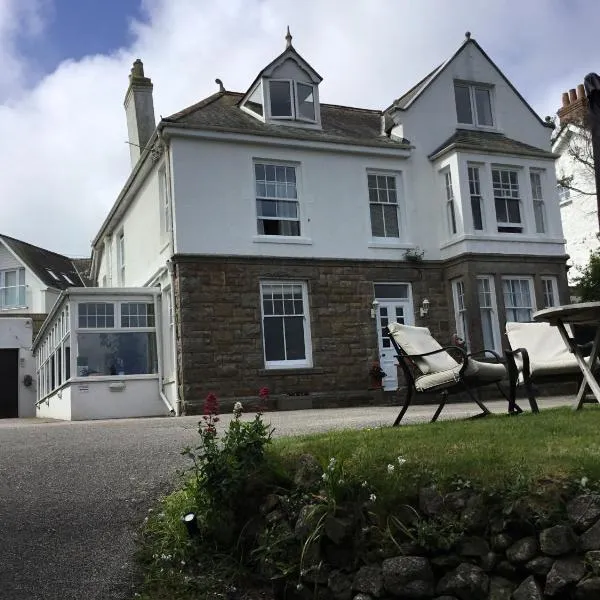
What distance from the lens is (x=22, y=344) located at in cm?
2789

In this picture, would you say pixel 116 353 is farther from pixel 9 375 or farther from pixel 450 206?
pixel 9 375

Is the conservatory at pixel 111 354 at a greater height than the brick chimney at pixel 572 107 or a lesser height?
lesser

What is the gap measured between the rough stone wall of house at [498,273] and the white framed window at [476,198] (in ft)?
3.28

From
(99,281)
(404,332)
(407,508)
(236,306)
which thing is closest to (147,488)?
(407,508)

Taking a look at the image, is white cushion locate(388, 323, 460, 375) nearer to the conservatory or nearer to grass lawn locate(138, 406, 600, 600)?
grass lawn locate(138, 406, 600, 600)

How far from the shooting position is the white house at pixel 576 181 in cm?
2502

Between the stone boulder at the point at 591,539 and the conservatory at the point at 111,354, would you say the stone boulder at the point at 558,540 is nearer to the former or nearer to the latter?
the stone boulder at the point at 591,539

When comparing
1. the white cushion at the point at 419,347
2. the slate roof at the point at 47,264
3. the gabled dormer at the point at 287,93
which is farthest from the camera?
the slate roof at the point at 47,264

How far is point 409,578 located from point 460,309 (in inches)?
573

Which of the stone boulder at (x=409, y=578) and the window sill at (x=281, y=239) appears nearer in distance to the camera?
the stone boulder at (x=409, y=578)

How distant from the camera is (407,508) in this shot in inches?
151

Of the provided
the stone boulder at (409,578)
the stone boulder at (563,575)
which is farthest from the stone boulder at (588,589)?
the stone boulder at (409,578)

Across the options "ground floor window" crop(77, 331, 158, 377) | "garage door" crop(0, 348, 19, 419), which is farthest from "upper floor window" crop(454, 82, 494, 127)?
"garage door" crop(0, 348, 19, 419)

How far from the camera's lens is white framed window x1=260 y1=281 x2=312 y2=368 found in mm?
16062
